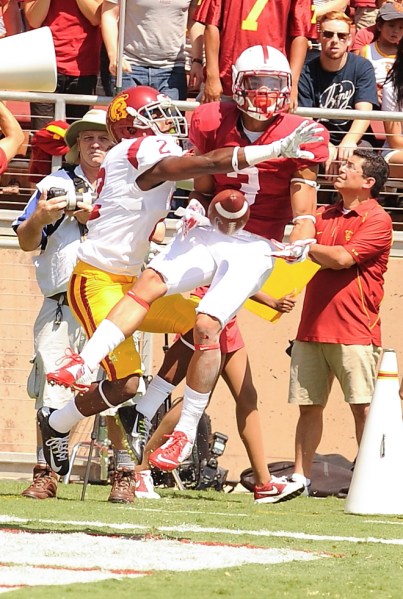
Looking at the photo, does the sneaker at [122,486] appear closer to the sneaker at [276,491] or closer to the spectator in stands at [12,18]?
the sneaker at [276,491]

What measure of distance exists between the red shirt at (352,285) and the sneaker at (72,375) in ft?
9.69

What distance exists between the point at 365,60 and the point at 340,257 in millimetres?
2366

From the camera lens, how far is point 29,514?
6109 millimetres

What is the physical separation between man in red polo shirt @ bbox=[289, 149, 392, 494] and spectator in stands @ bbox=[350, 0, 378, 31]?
344 cm

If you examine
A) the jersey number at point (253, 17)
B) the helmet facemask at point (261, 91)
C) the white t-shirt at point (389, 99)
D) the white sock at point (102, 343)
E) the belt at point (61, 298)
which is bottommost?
the belt at point (61, 298)

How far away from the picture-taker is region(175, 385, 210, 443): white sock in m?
6.04

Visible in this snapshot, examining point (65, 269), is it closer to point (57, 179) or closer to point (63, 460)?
point (57, 179)

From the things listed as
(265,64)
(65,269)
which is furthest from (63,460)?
(265,64)

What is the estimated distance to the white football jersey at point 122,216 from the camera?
255 inches

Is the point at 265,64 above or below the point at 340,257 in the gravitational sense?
above

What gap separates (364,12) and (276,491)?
5.59 meters

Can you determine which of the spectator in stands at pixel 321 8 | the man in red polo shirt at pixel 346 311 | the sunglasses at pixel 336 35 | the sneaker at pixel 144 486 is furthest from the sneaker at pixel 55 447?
the spectator in stands at pixel 321 8

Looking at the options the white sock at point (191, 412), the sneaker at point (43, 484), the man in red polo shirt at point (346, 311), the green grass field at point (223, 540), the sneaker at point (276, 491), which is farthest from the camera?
the man in red polo shirt at point (346, 311)

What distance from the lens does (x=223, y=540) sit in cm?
536
